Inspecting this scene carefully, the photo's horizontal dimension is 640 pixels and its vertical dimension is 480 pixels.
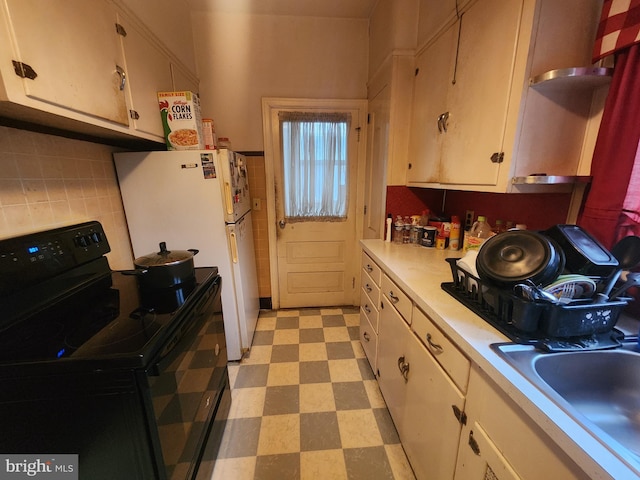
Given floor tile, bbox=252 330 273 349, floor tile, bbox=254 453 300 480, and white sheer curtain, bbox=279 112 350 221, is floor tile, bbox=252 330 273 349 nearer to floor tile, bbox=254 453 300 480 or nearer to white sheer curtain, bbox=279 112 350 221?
floor tile, bbox=254 453 300 480

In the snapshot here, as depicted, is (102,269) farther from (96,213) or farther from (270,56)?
(270,56)

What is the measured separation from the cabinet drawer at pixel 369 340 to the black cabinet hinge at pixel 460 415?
854 millimetres

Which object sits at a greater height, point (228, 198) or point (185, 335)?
point (228, 198)

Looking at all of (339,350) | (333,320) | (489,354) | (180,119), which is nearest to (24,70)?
(180,119)

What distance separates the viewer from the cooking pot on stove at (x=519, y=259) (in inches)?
31.4

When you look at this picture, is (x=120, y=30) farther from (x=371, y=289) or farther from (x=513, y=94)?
(x=371, y=289)

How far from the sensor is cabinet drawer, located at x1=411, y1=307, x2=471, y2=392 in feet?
2.75

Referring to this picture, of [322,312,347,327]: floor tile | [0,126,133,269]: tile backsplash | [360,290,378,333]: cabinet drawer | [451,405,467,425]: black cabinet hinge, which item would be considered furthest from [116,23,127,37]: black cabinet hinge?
[322,312,347,327]: floor tile

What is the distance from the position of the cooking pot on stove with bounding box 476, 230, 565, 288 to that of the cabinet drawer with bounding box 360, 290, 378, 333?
878mm

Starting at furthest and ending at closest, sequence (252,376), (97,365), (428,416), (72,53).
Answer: (252,376)
(428,416)
(72,53)
(97,365)

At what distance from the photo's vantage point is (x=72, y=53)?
93cm

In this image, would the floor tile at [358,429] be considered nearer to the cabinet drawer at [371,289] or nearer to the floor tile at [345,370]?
the floor tile at [345,370]

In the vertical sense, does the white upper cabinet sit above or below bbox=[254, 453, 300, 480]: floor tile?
above

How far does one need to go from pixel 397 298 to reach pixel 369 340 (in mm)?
698
